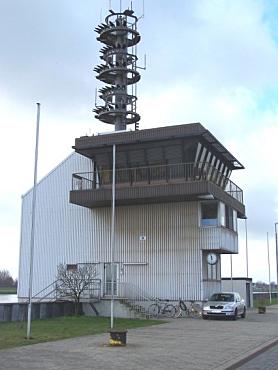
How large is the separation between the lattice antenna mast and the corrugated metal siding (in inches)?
708

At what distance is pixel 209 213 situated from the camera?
114 ft

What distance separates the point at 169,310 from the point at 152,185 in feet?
24.2

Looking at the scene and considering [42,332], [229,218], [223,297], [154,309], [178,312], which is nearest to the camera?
[42,332]

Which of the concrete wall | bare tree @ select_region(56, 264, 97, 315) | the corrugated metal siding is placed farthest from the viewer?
the corrugated metal siding

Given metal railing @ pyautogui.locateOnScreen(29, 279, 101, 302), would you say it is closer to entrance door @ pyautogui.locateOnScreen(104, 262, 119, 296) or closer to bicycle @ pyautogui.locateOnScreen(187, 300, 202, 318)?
entrance door @ pyautogui.locateOnScreen(104, 262, 119, 296)

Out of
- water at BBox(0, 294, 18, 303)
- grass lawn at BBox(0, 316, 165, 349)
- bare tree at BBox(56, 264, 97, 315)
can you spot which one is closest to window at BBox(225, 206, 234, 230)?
bare tree at BBox(56, 264, 97, 315)

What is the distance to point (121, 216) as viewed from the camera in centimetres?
3628

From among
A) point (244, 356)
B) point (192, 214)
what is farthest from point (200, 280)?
point (244, 356)

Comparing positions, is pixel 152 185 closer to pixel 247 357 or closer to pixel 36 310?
pixel 36 310

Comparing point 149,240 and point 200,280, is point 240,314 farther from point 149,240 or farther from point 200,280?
point 149,240

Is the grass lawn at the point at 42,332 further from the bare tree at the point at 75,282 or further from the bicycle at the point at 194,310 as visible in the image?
the bicycle at the point at 194,310

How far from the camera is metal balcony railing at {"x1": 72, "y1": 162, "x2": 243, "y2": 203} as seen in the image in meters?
33.6

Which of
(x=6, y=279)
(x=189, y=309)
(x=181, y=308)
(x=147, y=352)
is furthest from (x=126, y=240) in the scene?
(x=6, y=279)

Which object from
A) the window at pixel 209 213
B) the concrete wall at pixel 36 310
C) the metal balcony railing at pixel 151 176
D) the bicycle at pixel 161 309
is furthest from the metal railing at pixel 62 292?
the window at pixel 209 213
